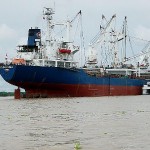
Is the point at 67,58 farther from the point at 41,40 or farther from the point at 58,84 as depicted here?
the point at 58,84

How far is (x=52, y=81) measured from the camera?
271ft

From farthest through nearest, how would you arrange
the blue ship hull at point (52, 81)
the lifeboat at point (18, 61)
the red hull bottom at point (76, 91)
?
the lifeboat at point (18, 61), the red hull bottom at point (76, 91), the blue ship hull at point (52, 81)

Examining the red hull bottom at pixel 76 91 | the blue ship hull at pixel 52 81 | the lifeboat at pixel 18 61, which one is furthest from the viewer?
the lifeboat at pixel 18 61

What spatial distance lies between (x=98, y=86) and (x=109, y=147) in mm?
74980

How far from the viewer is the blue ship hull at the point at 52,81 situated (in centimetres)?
8012

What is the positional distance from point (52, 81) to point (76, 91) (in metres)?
6.83

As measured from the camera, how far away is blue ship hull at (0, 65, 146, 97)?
80125mm

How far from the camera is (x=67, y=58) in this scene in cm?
9431

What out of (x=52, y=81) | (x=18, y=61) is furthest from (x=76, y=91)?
(x=18, y=61)

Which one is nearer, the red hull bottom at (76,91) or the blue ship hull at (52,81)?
the blue ship hull at (52,81)

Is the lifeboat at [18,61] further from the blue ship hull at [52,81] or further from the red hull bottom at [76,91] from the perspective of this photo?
the red hull bottom at [76,91]

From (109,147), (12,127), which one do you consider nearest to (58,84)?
(12,127)

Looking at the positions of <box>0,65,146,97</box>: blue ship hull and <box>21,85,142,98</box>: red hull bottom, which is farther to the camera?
<box>21,85,142,98</box>: red hull bottom

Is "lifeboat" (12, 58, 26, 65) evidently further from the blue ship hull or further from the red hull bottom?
the red hull bottom
